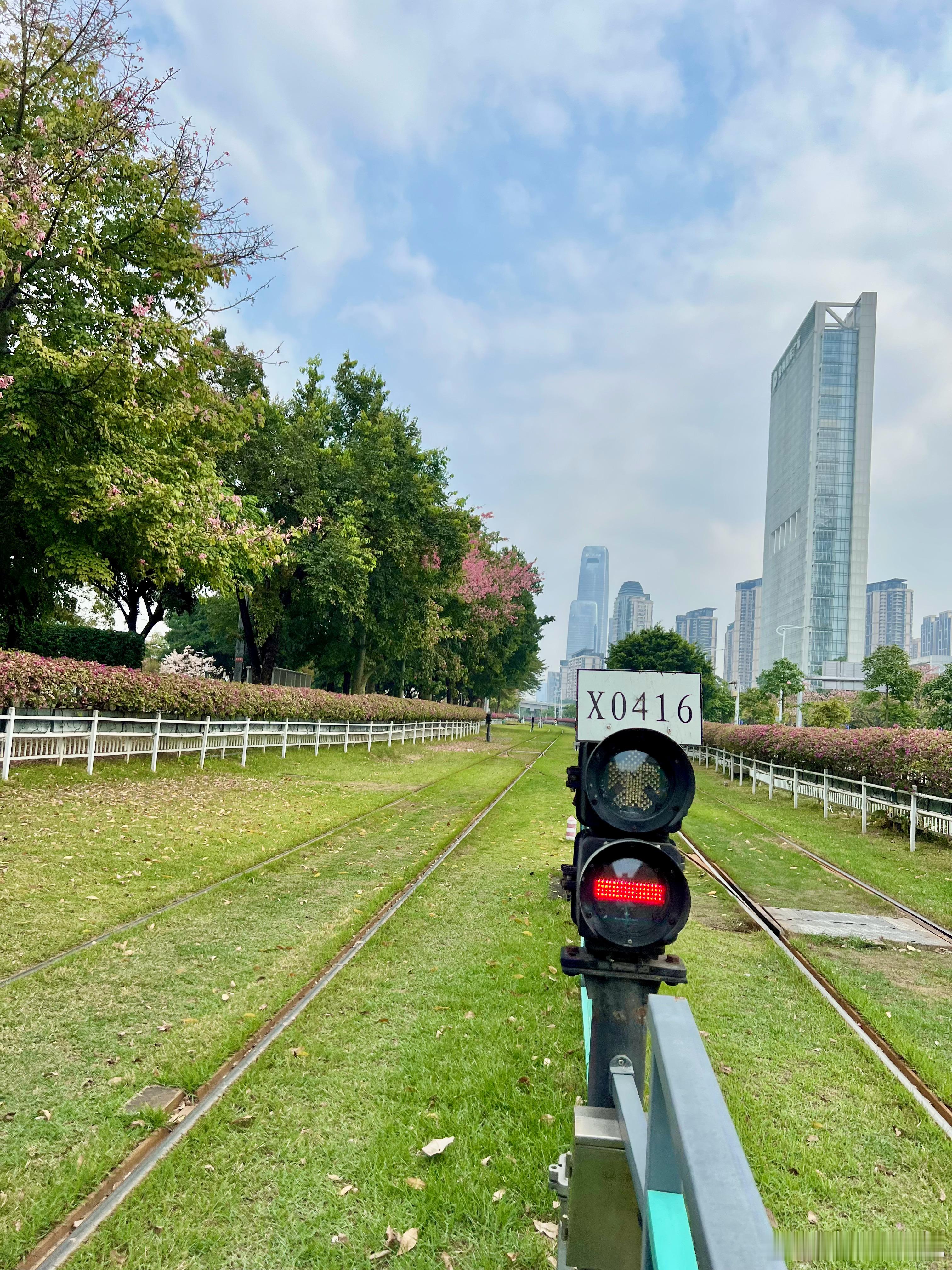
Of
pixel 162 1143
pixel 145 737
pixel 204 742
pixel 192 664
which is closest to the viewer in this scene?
pixel 162 1143

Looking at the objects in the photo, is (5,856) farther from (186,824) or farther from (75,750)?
(75,750)

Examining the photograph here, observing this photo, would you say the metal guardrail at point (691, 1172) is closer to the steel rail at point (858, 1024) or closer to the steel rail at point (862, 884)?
the steel rail at point (858, 1024)

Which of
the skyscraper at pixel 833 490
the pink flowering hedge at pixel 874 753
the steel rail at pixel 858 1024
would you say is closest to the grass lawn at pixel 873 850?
the pink flowering hedge at pixel 874 753

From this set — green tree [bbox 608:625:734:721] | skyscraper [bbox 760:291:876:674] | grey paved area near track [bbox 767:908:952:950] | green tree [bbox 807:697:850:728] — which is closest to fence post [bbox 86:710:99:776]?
grey paved area near track [bbox 767:908:952:950]

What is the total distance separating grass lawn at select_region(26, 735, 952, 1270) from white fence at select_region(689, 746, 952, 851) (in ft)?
7.90

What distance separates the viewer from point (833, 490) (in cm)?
18538

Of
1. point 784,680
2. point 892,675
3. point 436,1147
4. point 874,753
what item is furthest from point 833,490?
point 436,1147

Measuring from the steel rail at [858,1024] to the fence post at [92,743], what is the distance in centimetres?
1027

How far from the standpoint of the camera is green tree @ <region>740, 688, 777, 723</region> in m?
62.8

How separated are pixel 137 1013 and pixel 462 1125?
7.47 feet

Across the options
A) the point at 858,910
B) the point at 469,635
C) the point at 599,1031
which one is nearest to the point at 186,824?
the point at 858,910

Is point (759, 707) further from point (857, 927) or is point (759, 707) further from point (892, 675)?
point (857, 927)

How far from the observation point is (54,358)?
12.8 m

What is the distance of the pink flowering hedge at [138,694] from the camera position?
12.5m
